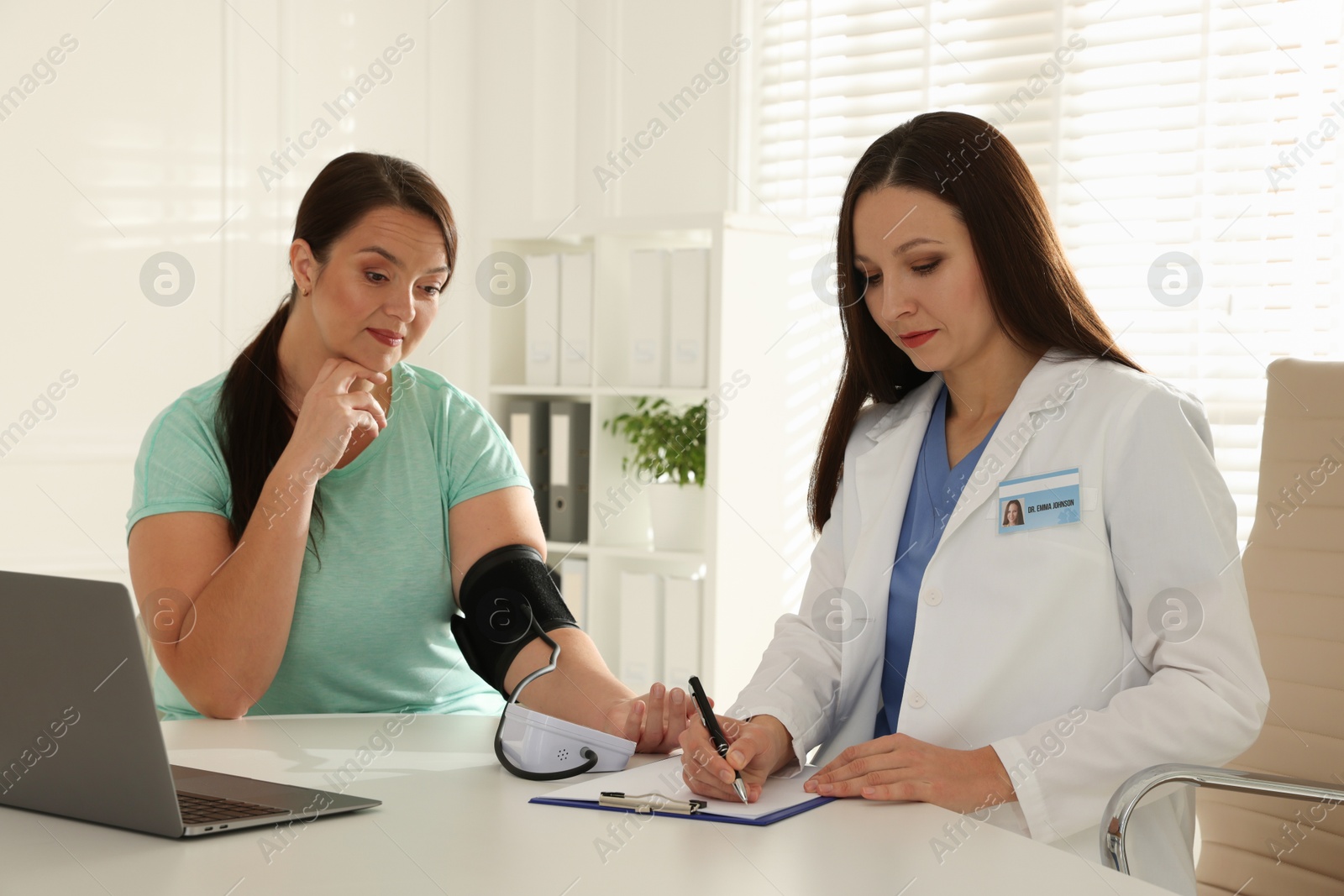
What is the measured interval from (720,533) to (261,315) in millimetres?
1631

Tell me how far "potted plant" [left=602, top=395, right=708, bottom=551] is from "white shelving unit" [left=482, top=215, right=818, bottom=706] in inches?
2.0

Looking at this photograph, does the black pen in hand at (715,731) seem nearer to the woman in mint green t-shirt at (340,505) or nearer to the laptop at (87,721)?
the woman in mint green t-shirt at (340,505)

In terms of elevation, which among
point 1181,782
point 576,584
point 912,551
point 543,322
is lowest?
point 576,584

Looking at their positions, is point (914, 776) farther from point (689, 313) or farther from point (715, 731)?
point (689, 313)

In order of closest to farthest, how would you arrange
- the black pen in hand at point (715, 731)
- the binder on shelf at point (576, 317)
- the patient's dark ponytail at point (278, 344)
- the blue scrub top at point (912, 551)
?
the black pen in hand at point (715, 731) < the blue scrub top at point (912, 551) < the patient's dark ponytail at point (278, 344) < the binder on shelf at point (576, 317)

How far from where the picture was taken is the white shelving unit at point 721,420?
10.6ft

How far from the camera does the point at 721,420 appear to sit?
127 inches

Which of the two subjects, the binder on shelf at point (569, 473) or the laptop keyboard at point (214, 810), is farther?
the binder on shelf at point (569, 473)

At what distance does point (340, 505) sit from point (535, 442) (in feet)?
5.69

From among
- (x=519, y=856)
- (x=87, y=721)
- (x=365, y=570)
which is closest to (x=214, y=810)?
(x=87, y=721)

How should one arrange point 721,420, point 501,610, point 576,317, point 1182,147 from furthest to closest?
1. point 576,317
2. point 721,420
3. point 1182,147
4. point 501,610

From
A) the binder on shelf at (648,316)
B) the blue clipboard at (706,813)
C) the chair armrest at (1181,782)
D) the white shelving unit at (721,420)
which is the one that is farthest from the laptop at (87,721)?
the binder on shelf at (648,316)

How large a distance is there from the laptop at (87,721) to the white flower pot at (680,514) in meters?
2.30

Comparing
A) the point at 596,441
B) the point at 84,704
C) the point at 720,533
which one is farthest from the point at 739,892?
the point at 596,441
